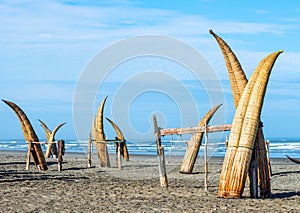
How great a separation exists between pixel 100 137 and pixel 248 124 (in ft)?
40.2

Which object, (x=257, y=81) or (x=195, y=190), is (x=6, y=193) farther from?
(x=257, y=81)

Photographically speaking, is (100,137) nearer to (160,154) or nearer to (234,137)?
(160,154)

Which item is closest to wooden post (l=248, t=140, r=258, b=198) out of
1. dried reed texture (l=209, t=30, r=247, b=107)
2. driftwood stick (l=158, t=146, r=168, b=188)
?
dried reed texture (l=209, t=30, r=247, b=107)

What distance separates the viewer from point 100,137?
2464 cm

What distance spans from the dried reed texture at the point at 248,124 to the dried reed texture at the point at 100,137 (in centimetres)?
1137

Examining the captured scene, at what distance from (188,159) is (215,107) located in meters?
2.25

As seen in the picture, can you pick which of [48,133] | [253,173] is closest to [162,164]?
[253,173]

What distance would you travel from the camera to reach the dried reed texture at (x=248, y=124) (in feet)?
43.1

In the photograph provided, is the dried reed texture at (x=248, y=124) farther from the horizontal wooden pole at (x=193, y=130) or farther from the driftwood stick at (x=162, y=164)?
the driftwood stick at (x=162, y=164)

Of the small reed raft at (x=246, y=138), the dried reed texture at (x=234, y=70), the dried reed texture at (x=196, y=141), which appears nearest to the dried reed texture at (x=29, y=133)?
the dried reed texture at (x=196, y=141)

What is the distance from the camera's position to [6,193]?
48.7ft

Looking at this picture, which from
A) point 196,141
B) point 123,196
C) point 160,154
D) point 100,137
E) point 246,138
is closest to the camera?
point 246,138

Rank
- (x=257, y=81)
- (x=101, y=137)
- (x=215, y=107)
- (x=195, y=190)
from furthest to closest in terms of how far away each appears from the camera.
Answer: (x=101, y=137)
(x=215, y=107)
(x=195, y=190)
(x=257, y=81)

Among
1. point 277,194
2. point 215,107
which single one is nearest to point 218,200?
point 277,194
